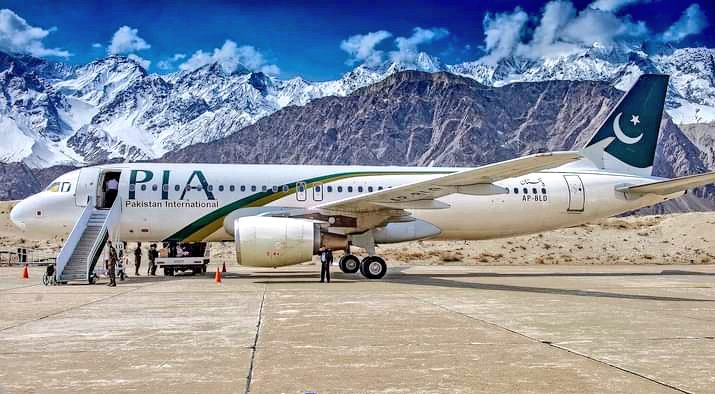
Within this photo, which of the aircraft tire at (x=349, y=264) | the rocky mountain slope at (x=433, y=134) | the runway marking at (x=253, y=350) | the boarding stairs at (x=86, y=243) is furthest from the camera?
the rocky mountain slope at (x=433, y=134)

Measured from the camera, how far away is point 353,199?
1795cm

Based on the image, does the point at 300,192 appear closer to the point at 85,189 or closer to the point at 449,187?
the point at 449,187

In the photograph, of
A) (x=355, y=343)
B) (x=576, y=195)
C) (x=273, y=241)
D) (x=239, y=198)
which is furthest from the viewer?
(x=576, y=195)

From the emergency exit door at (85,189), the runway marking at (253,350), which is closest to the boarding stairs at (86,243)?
the emergency exit door at (85,189)

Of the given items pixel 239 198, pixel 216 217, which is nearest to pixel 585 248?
pixel 239 198

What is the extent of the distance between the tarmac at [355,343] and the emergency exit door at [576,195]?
27.0 ft

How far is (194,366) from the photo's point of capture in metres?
6.49

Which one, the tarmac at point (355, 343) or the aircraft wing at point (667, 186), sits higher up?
the aircraft wing at point (667, 186)

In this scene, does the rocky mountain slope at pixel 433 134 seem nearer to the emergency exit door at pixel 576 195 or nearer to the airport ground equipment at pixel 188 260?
the emergency exit door at pixel 576 195

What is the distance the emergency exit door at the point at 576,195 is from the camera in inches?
875

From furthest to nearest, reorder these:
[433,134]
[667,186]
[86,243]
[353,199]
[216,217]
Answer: [433,134]
[667,186]
[216,217]
[86,243]
[353,199]

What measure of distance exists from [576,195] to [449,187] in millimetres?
7030

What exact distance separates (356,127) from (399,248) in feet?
483

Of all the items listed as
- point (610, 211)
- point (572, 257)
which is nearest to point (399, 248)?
point (572, 257)
